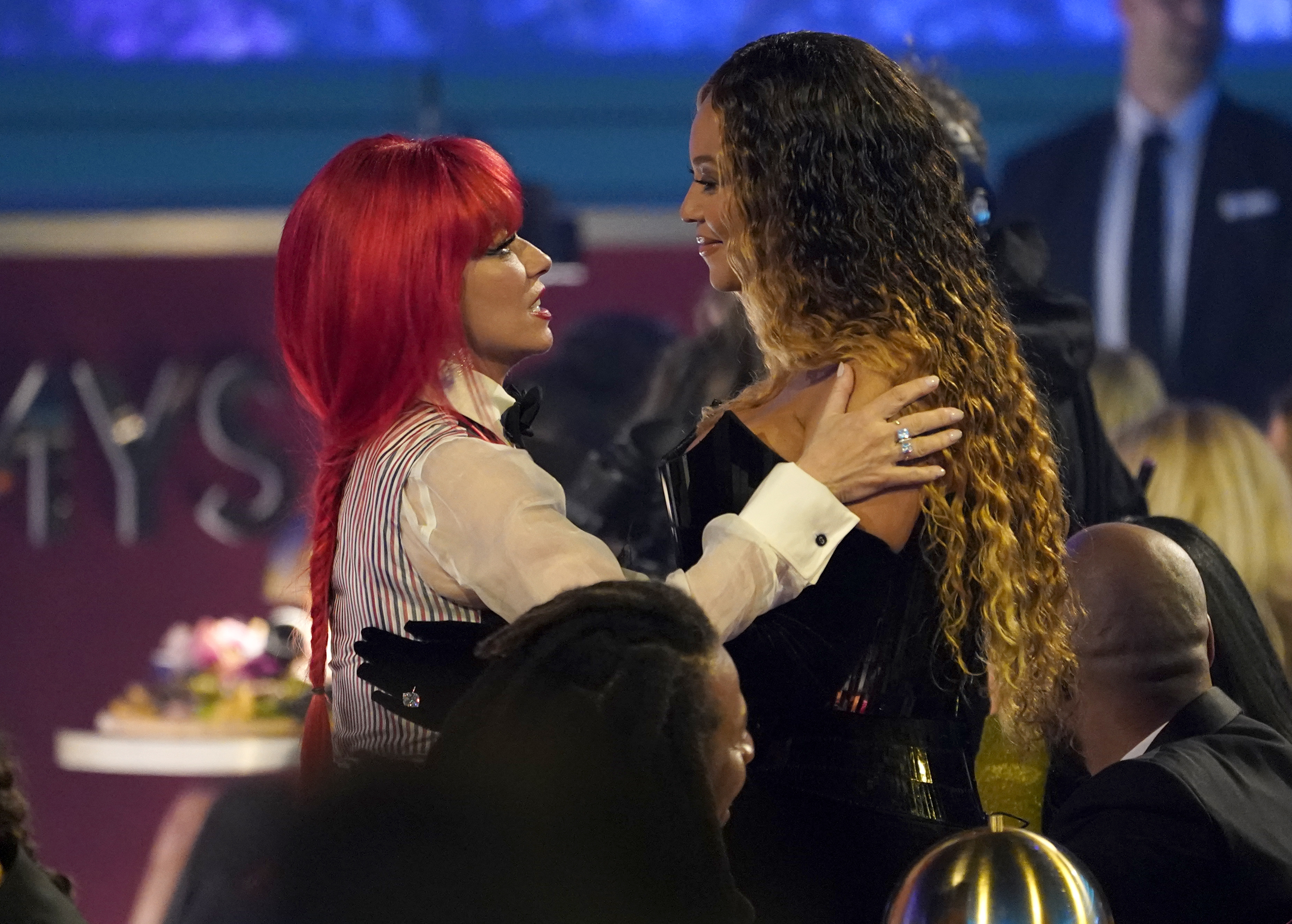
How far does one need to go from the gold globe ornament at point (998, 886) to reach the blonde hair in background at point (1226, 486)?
210 centimetres

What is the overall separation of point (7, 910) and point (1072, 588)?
1.21 m

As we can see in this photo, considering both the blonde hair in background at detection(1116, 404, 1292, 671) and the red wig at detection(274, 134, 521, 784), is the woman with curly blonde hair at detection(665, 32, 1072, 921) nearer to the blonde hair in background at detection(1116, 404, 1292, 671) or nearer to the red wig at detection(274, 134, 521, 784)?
the red wig at detection(274, 134, 521, 784)

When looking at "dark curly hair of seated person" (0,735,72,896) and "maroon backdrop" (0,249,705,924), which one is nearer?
"dark curly hair of seated person" (0,735,72,896)

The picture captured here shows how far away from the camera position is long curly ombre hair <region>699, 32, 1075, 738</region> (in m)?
1.65

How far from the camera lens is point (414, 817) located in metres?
1.06

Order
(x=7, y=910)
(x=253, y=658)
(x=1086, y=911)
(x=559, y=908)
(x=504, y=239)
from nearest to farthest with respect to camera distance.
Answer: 1. (x=559, y=908)
2. (x=1086, y=911)
3. (x=7, y=910)
4. (x=504, y=239)
5. (x=253, y=658)

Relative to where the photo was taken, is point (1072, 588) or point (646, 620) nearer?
point (646, 620)

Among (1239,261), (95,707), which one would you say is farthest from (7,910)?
(1239,261)

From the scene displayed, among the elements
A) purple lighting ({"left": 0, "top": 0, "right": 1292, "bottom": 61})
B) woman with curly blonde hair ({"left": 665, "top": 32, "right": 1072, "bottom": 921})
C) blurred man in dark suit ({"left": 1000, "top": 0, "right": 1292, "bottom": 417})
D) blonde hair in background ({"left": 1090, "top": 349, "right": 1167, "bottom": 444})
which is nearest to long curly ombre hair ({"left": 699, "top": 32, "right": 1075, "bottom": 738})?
woman with curly blonde hair ({"left": 665, "top": 32, "right": 1072, "bottom": 921})

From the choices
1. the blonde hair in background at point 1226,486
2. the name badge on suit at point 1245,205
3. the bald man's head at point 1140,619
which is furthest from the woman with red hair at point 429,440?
the name badge on suit at point 1245,205

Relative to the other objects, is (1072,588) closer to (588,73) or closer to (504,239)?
(504,239)

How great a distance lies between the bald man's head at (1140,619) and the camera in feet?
6.37

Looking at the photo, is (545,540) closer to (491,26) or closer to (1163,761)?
(1163,761)

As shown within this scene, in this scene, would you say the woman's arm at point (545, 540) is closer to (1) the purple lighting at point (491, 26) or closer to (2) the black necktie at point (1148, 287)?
(2) the black necktie at point (1148, 287)
